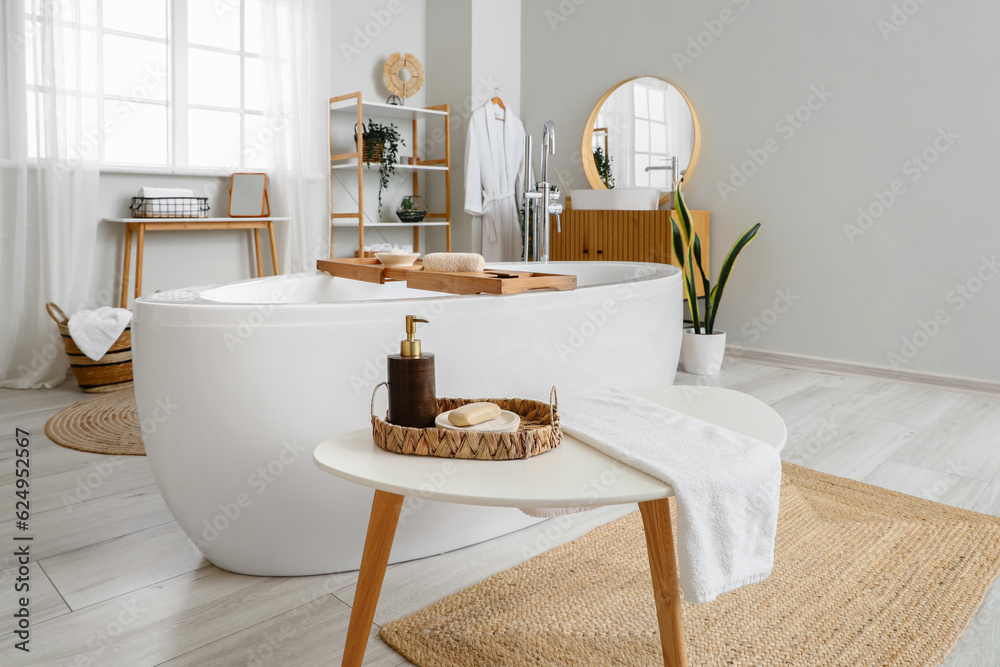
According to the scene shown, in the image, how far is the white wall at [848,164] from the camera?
3236 mm

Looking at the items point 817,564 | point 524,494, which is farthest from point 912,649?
point 524,494

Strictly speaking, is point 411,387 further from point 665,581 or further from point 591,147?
point 591,147

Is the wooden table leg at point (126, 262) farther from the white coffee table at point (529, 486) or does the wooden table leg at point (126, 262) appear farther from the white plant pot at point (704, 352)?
the white coffee table at point (529, 486)

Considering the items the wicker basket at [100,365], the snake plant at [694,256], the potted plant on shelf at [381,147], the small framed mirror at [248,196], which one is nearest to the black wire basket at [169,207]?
the small framed mirror at [248,196]

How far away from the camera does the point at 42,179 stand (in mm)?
3381

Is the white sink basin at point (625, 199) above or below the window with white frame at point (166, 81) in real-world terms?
below

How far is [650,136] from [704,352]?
1436 millimetres

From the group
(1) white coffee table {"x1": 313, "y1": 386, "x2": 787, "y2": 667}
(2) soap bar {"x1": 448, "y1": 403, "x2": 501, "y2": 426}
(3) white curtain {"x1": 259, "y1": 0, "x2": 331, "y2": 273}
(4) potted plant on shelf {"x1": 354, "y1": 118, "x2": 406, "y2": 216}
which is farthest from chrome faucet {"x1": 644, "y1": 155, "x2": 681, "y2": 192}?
(2) soap bar {"x1": 448, "y1": 403, "x2": 501, "y2": 426}

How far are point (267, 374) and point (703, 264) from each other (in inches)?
121

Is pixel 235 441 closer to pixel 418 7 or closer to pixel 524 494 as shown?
pixel 524 494

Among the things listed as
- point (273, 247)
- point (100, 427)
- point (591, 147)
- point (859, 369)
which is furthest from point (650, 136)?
→ point (100, 427)

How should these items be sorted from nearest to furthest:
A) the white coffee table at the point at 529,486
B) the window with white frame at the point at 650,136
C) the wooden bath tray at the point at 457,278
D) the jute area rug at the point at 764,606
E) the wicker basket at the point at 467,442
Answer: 1. the white coffee table at the point at 529,486
2. the wicker basket at the point at 467,442
3. the jute area rug at the point at 764,606
4. the wooden bath tray at the point at 457,278
5. the window with white frame at the point at 650,136

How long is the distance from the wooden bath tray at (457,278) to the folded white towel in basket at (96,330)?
133 cm

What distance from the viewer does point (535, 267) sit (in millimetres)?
2818
